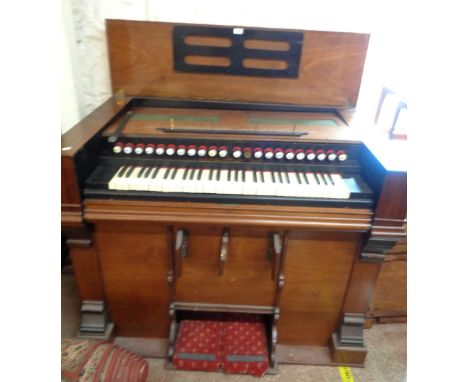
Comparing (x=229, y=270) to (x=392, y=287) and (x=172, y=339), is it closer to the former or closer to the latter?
(x=172, y=339)

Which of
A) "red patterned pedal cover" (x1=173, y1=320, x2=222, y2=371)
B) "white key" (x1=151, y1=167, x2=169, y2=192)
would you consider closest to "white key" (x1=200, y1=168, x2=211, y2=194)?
"white key" (x1=151, y1=167, x2=169, y2=192)

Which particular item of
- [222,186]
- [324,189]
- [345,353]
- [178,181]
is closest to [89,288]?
[178,181]

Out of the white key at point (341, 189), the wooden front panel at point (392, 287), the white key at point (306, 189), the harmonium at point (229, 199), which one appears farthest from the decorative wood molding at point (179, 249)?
the wooden front panel at point (392, 287)

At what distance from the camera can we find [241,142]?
121cm

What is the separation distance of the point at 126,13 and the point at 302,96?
96 centimetres

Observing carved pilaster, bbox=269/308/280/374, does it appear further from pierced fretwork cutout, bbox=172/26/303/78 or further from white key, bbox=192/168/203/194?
pierced fretwork cutout, bbox=172/26/303/78

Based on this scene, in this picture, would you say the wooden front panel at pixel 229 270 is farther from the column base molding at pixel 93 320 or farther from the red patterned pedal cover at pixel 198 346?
the column base molding at pixel 93 320

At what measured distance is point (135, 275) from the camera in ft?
4.49

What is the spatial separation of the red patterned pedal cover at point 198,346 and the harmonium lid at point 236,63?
1.12 meters

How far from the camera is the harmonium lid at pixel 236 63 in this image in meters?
1.47

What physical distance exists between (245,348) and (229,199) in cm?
78
